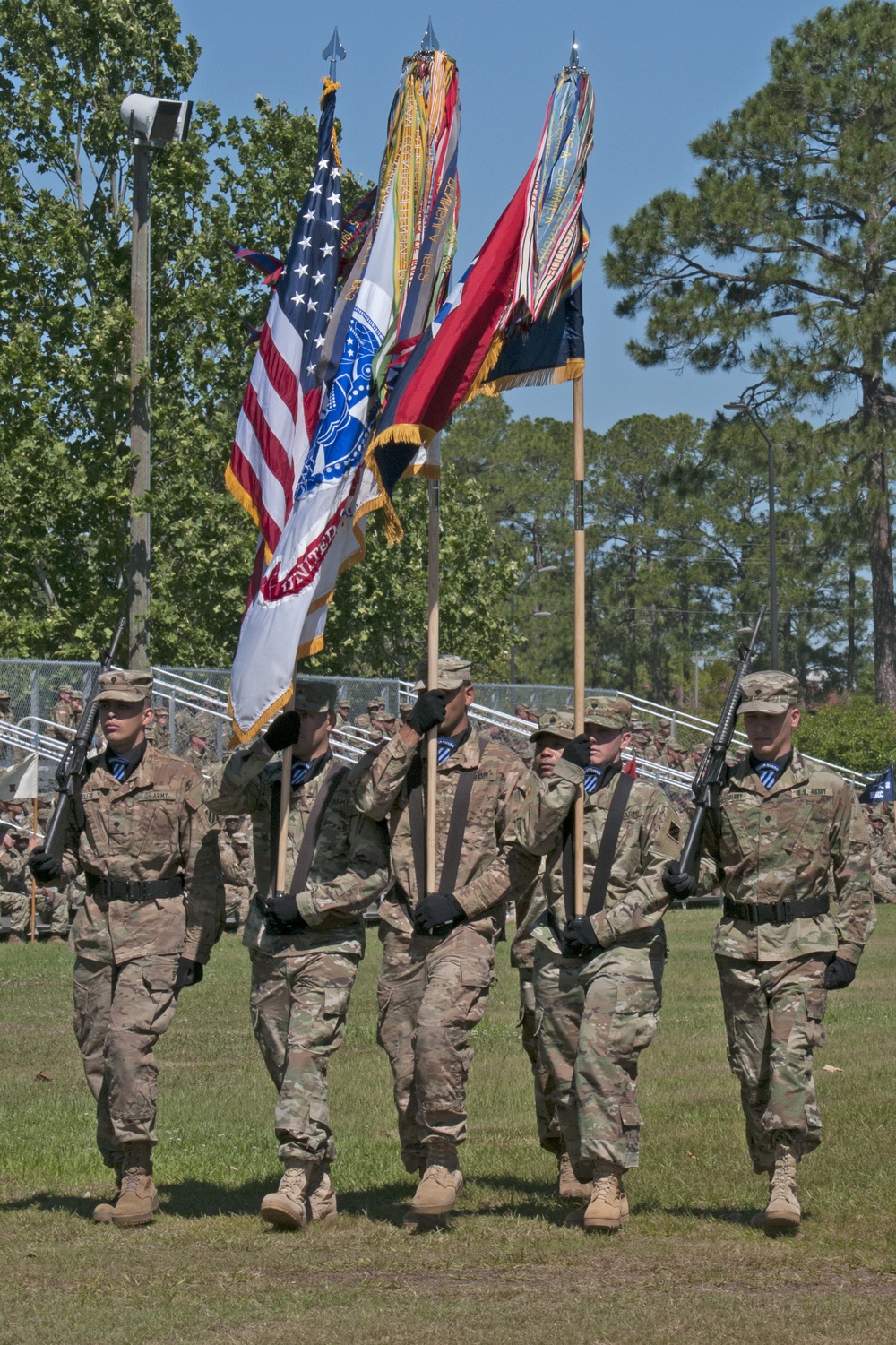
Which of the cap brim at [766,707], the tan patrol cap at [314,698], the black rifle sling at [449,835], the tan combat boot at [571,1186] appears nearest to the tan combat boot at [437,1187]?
the tan combat boot at [571,1186]

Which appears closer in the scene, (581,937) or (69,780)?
(581,937)

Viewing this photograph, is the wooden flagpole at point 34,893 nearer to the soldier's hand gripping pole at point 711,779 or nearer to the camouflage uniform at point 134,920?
the camouflage uniform at point 134,920

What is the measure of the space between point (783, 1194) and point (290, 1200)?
7.11ft

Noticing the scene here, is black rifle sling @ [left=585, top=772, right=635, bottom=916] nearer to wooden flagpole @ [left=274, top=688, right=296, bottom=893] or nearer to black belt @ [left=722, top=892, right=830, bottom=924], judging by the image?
black belt @ [left=722, top=892, right=830, bottom=924]

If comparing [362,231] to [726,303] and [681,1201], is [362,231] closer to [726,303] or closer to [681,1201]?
[681,1201]

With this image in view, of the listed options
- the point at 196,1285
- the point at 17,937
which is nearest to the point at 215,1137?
the point at 196,1285

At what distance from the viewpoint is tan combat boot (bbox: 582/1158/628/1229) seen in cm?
839

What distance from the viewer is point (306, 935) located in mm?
8883

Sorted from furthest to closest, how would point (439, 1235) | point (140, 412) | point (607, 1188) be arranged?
point (140, 412), point (607, 1188), point (439, 1235)

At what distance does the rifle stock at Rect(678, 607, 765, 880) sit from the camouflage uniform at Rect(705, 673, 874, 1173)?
72 mm

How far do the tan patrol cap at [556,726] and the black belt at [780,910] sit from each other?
179 cm

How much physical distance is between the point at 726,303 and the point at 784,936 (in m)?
39.2

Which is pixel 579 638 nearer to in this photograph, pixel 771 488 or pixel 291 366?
pixel 291 366

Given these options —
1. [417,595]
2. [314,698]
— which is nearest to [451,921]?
[314,698]
